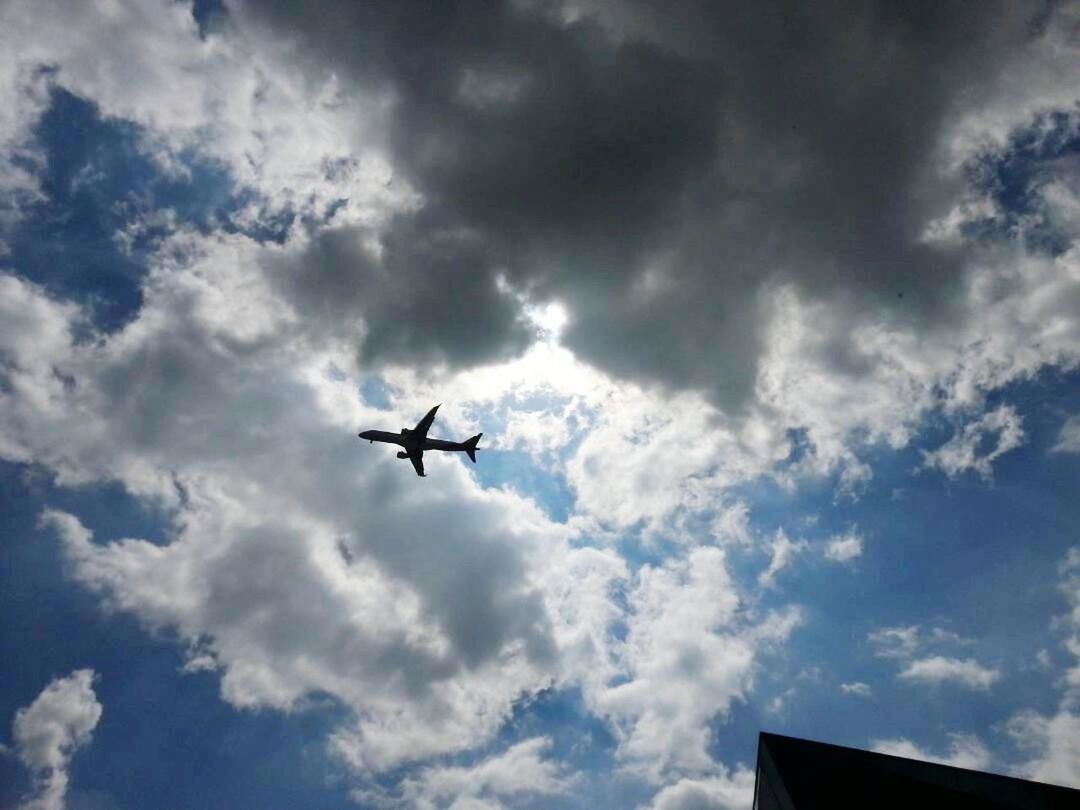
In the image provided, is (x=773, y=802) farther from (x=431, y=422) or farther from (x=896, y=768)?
(x=431, y=422)

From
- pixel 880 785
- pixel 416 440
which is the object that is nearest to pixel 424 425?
pixel 416 440

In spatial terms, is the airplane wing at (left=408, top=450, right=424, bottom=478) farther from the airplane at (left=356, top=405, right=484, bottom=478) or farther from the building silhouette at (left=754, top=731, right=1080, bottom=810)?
the building silhouette at (left=754, top=731, right=1080, bottom=810)

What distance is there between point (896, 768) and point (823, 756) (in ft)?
13.5

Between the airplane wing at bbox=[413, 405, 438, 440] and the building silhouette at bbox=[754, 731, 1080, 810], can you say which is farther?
the airplane wing at bbox=[413, 405, 438, 440]

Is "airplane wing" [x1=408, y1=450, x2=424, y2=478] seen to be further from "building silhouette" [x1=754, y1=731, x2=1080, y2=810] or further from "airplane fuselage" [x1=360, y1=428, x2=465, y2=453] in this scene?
"building silhouette" [x1=754, y1=731, x2=1080, y2=810]

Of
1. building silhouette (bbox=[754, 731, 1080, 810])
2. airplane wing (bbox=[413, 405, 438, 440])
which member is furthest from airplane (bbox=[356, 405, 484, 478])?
building silhouette (bbox=[754, 731, 1080, 810])

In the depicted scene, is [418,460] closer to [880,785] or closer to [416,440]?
[416,440]

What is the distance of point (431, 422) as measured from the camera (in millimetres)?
66875

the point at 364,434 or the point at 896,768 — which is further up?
the point at 364,434

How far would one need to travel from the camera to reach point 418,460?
67.7 meters

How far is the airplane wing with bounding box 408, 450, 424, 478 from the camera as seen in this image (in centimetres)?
6738

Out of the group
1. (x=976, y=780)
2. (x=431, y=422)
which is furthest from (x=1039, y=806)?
(x=431, y=422)

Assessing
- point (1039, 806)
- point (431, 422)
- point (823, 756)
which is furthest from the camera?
point (431, 422)

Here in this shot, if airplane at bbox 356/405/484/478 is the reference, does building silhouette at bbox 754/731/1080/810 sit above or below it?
below
